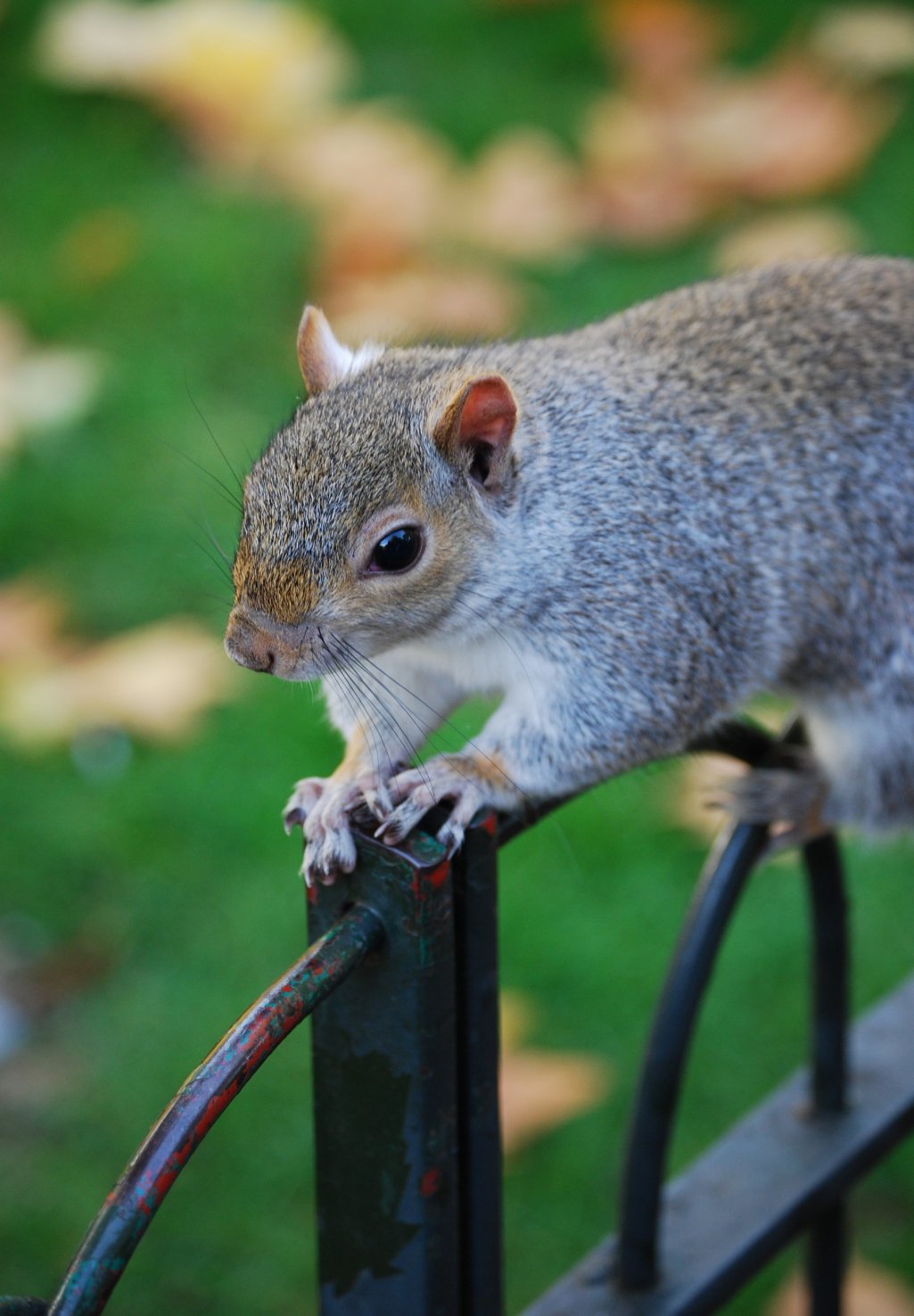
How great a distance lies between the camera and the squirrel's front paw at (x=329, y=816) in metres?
0.89

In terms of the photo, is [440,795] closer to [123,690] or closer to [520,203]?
[123,690]

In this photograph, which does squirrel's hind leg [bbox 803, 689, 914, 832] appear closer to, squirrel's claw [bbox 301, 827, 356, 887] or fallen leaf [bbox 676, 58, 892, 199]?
squirrel's claw [bbox 301, 827, 356, 887]

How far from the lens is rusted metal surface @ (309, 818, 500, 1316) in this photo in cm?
88

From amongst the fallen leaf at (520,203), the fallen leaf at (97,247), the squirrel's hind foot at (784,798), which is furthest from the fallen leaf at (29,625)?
the squirrel's hind foot at (784,798)

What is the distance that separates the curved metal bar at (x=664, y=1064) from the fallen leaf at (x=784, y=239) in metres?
1.70

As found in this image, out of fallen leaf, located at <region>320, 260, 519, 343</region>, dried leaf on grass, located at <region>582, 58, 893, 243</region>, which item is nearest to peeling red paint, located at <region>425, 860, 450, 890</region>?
fallen leaf, located at <region>320, 260, 519, 343</region>

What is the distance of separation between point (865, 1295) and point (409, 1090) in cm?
103

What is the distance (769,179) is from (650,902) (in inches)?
54.3

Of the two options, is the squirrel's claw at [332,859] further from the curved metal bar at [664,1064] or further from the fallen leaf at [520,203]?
the fallen leaf at [520,203]

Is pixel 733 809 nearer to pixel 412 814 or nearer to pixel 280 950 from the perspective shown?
pixel 412 814

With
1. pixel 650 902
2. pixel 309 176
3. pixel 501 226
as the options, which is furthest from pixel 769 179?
pixel 650 902

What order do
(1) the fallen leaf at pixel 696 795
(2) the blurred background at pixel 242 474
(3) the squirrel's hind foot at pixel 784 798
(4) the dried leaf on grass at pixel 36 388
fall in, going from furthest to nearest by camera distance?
(4) the dried leaf on grass at pixel 36 388 → (1) the fallen leaf at pixel 696 795 → (2) the blurred background at pixel 242 474 → (3) the squirrel's hind foot at pixel 784 798

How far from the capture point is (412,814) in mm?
943

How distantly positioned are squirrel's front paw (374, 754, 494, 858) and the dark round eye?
0.13m
